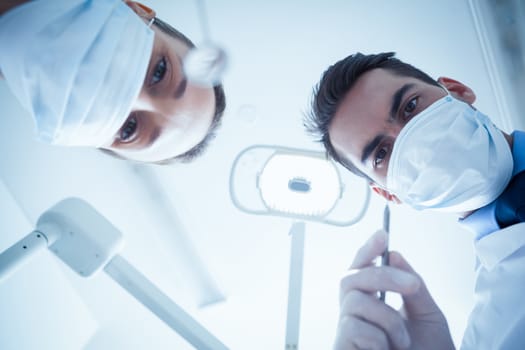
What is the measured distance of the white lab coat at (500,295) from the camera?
2.58 ft

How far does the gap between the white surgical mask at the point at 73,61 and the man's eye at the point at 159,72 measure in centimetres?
11

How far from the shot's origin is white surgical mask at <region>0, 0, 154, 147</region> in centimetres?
78

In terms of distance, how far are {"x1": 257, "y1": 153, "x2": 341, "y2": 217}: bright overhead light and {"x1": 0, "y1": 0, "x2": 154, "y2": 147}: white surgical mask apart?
40cm

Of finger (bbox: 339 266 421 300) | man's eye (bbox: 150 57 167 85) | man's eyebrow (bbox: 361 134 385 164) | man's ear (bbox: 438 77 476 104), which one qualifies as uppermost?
man's eye (bbox: 150 57 167 85)

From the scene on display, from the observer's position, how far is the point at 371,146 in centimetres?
113

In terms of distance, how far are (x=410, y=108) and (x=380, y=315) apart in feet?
2.09

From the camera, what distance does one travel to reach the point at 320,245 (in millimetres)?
1440

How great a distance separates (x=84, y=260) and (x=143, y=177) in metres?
0.56

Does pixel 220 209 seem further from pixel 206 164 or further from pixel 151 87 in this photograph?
pixel 151 87

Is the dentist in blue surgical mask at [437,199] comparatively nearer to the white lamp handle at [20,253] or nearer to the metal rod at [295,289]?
the metal rod at [295,289]

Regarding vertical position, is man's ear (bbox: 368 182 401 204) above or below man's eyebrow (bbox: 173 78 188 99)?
below

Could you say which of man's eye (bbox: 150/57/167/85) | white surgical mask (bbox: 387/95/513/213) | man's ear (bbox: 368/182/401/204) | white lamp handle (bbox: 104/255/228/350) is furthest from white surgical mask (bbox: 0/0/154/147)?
man's ear (bbox: 368/182/401/204)

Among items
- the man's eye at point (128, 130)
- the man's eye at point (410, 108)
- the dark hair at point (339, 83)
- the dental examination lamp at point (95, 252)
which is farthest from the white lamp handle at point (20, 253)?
the man's eye at point (410, 108)

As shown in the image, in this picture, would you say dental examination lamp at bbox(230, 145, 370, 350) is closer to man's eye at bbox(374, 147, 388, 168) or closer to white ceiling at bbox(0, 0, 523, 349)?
man's eye at bbox(374, 147, 388, 168)
